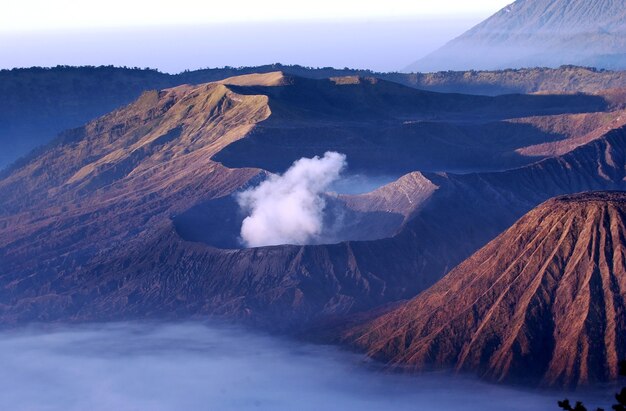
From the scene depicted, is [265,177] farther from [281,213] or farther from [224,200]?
[281,213]

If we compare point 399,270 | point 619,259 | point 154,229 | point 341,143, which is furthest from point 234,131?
point 619,259

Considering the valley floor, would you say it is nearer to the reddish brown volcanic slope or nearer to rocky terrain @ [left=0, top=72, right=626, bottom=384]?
the reddish brown volcanic slope

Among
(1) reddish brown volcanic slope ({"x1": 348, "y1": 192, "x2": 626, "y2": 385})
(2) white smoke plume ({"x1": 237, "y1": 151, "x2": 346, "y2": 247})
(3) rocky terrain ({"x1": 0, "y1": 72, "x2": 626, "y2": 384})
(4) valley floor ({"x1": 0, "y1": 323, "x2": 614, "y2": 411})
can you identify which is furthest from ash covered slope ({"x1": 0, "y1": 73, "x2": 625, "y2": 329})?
(1) reddish brown volcanic slope ({"x1": 348, "y1": 192, "x2": 626, "y2": 385})

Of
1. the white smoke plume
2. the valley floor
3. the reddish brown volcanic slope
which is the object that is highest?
the white smoke plume

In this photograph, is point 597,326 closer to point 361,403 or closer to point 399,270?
point 361,403

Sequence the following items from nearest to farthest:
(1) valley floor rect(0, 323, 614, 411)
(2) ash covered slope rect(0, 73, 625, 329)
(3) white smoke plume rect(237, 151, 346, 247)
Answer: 1. (1) valley floor rect(0, 323, 614, 411)
2. (2) ash covered slope rect(0, 73, 625, 329)
3. (3) white smoke plume rect(237, 151, 346, 247)

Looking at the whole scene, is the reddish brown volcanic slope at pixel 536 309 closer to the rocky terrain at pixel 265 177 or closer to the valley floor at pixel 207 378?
the rocky terrain at pixel 265 177

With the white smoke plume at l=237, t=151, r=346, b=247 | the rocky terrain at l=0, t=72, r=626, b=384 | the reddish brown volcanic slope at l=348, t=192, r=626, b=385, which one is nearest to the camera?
the reddish brown volcanic slope at l=348, t=192, r=626, b=385
